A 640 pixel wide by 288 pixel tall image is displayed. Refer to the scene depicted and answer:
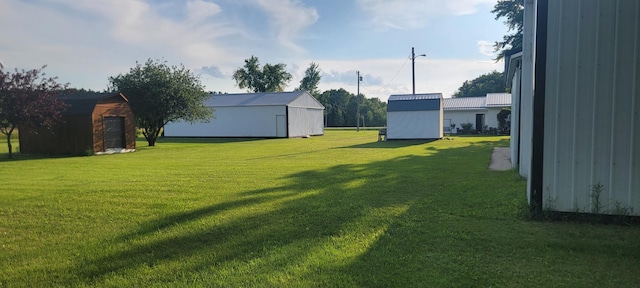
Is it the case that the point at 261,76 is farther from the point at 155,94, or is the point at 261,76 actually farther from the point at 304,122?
the point at 155,94

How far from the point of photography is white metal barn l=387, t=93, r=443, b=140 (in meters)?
27.0

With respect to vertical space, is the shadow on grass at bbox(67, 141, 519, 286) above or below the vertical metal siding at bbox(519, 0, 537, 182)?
below

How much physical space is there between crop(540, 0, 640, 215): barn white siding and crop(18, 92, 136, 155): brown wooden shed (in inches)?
733

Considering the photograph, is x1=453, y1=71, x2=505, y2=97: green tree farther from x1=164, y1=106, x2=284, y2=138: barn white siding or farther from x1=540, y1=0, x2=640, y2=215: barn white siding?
x1=540, y1=0, x2=640, y2=215: barn white siding

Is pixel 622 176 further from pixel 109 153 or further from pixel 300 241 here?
pixel 109 153

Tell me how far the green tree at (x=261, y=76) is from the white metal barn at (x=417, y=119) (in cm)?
3841

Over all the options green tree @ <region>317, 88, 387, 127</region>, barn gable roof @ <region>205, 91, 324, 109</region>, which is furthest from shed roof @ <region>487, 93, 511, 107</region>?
green tree @ <region>317, 88, 387, 127</region>

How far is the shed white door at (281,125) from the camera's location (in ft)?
112

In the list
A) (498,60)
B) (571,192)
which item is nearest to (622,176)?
(571,192)

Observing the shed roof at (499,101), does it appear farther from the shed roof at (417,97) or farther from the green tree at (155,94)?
the green tree at (155,94)

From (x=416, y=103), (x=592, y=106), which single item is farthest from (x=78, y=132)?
(x=592, y=106)

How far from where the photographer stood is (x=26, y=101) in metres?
16.3

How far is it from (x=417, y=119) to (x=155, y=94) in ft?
54.6

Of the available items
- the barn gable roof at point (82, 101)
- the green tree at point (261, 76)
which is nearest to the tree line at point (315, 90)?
the green tree at point (261, 76)
